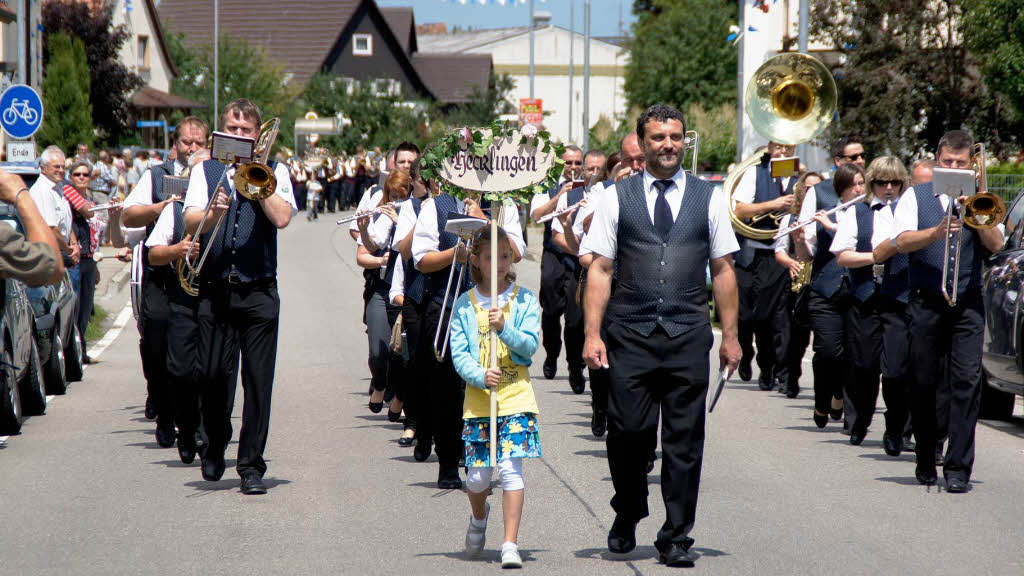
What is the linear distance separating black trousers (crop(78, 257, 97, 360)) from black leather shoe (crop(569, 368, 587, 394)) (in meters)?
4.92

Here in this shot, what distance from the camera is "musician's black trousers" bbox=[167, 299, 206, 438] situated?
325 inches

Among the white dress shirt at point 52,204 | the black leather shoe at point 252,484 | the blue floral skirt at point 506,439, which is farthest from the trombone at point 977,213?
the white dress shirt at point 52,204

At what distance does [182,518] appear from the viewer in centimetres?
729

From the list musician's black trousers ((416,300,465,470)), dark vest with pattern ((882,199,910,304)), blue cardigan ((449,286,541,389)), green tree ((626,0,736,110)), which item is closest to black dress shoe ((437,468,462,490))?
musician's black trousers ((416,300,465,470))

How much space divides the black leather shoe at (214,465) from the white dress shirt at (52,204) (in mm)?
4458

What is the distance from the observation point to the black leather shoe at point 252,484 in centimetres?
791

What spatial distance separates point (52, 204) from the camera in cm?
1224

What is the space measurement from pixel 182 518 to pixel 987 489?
15.0ft

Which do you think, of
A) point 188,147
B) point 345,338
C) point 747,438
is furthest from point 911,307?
point 345,338

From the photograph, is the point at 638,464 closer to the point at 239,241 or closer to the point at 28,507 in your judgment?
the point at 239,241

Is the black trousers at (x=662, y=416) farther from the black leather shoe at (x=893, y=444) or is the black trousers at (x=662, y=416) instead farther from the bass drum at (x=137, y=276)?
the bass drum at (x=137, y=276)

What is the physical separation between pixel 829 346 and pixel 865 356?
2.28 ft

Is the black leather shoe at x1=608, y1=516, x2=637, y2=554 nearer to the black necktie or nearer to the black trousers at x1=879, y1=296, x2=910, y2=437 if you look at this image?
the black necktie

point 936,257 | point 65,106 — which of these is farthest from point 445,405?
point 65,106
